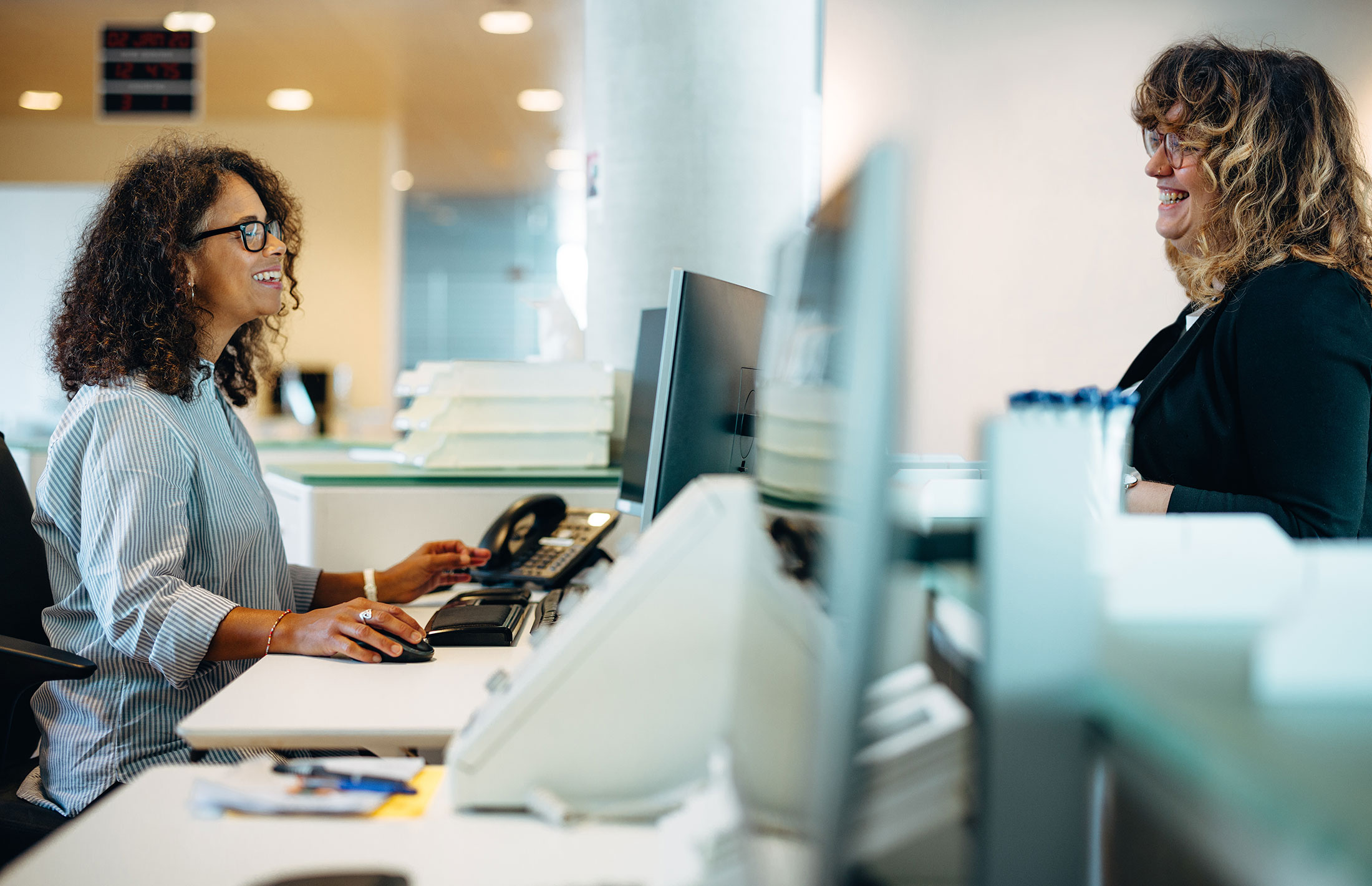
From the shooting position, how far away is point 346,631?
1.28m

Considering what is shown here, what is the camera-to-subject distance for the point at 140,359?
143 cm

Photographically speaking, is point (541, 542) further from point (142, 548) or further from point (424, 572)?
point (142, 548)

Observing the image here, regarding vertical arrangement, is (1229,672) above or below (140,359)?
below

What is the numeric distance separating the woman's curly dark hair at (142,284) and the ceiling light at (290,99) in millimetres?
5164

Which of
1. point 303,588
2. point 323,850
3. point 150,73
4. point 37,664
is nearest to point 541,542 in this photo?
point 303,588

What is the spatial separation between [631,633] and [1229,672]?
0.42 metres

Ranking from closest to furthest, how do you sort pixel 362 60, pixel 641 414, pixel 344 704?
pixel 344 704, pixel 641 414, pixel 362 60

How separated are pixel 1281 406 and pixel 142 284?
1599 millimetres

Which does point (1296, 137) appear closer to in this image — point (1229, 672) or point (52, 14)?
point (1229, 672)

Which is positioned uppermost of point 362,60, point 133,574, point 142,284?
point 362,60

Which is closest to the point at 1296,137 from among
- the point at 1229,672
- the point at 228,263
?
the point at 1229,672

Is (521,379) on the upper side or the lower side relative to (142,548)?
upper

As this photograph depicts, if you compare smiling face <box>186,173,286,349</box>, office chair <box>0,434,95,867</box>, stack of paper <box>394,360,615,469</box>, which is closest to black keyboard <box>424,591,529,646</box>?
office chair <box>0,434,95,867</box>

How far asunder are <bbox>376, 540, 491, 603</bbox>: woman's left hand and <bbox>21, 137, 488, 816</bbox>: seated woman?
0.16 meters
